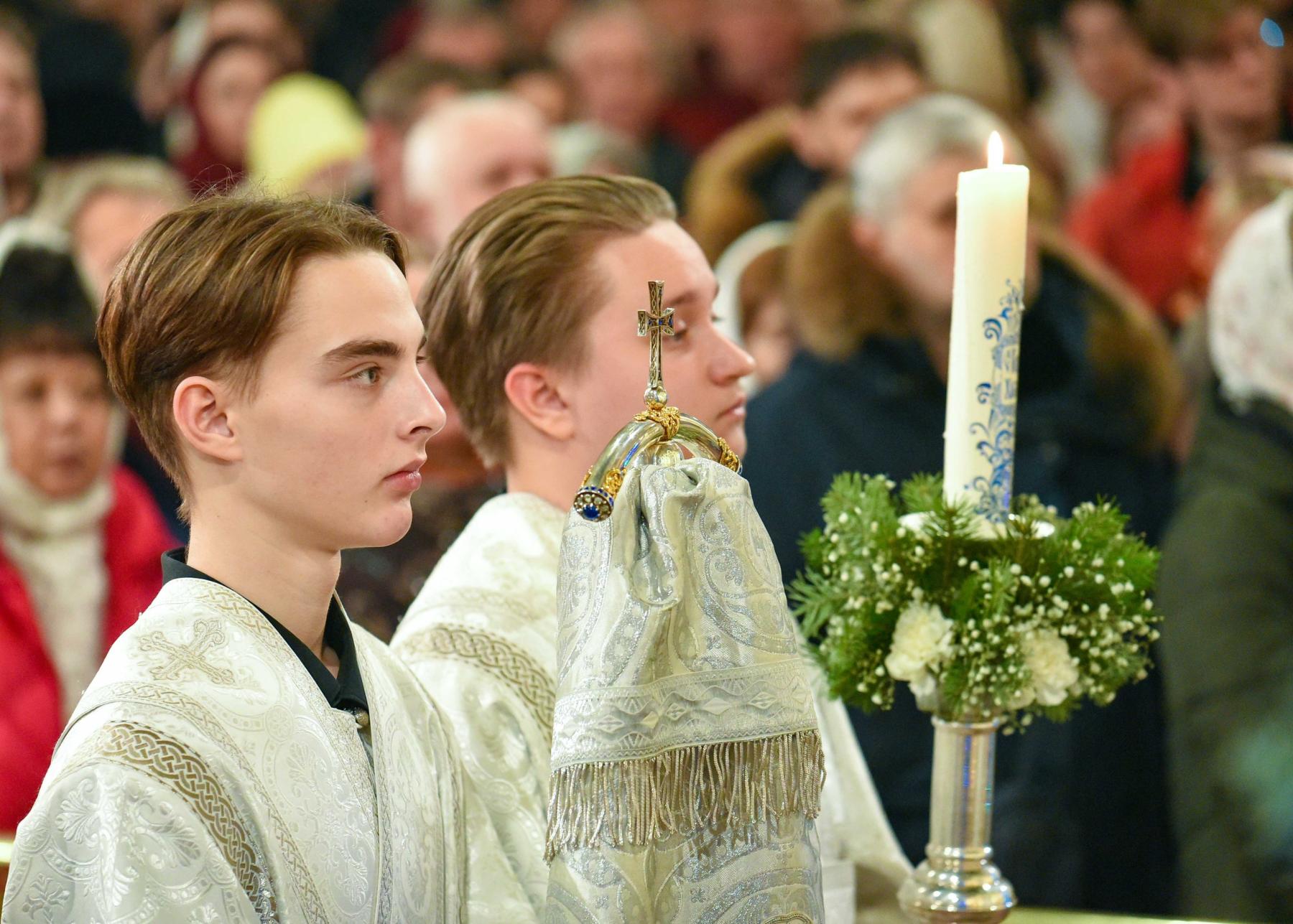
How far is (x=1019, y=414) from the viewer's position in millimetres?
3896

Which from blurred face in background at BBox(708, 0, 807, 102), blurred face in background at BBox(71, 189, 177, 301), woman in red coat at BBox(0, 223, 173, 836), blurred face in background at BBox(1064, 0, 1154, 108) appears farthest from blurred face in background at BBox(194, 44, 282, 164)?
blurred face in background at BBox(1064, 0, 1154, 108)

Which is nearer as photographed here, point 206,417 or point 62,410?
point 206,417

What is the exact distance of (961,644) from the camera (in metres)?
1.52

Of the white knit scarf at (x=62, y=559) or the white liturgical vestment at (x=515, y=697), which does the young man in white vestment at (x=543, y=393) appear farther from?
the white knit scarf at (x=62, y=559)

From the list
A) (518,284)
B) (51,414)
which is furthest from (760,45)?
(518,284)

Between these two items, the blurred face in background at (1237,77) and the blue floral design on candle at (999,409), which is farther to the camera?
the blurred face in background at (1237,77)

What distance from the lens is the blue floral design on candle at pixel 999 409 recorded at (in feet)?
5.05

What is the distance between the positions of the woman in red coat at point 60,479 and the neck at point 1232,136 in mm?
2857

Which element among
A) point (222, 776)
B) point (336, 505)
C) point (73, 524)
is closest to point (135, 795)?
point (222, 776)

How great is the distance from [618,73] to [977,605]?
13.1 feet

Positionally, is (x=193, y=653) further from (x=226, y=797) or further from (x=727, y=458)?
(x=727, y=458)

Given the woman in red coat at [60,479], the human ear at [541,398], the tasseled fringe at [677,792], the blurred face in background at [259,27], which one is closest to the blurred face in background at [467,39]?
the blurred face in background at [259,27]

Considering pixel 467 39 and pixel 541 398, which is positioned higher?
pixel 467 39

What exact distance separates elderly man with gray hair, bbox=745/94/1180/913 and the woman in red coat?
1454mm
